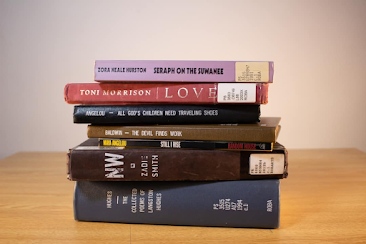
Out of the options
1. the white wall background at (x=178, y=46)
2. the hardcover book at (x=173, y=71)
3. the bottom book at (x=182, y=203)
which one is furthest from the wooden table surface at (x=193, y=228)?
the white wall background at (x=178, y=46)

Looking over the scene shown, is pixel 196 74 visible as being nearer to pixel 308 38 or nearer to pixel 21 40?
pixel 308 38

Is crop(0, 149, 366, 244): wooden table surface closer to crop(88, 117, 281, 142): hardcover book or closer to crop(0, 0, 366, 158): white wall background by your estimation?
crop(88, 117, 281, 142): hardcover book

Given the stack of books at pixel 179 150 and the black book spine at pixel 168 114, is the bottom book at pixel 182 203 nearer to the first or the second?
the stack of books at pixel 179 150

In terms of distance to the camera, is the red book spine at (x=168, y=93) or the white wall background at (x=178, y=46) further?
the white wall background at (x=178, y=46)

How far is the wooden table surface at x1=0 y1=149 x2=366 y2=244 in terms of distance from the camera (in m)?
0.60

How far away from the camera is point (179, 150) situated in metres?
0.65

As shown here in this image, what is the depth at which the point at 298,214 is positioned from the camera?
27.7 inches

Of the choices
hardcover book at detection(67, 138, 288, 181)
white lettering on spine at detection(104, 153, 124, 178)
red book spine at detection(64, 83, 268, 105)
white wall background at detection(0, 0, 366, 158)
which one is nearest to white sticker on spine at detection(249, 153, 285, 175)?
hardcover book at detection(67, 138, 288, 181)

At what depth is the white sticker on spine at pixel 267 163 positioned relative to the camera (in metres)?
0.64

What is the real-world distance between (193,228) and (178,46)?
0.90m

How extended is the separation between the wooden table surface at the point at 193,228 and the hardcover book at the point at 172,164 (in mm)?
96

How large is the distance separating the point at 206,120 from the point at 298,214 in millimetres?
274

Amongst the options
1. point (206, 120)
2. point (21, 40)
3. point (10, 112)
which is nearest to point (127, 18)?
point (21, 40)

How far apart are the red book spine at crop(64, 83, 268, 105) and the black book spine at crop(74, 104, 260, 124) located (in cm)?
1
